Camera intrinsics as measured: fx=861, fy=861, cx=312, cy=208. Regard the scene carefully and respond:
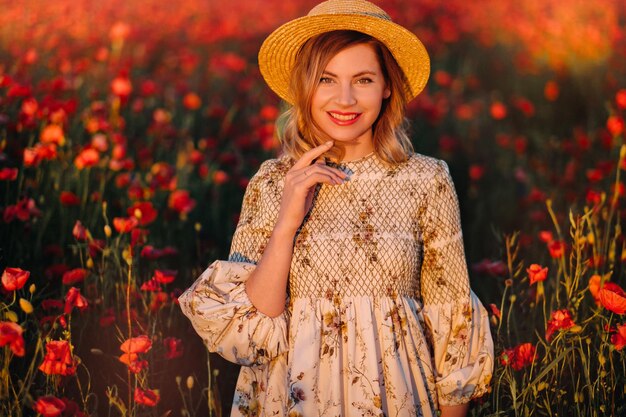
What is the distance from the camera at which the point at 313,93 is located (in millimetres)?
2703

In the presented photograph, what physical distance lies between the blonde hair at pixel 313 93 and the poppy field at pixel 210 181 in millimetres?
619

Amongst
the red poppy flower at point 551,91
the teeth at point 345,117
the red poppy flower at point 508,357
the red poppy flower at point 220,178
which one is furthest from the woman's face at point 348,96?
the red poppy flower at point 551,91

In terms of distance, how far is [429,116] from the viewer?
5801 mm

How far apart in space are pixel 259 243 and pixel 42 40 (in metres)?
4.07

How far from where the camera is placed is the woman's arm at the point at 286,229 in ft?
8.16

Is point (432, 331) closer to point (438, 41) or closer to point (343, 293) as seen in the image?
point (343, 293)

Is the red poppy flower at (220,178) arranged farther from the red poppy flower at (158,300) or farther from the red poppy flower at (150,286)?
Answer: the red poppy flower at (150,286)

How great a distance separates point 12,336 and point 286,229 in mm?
837

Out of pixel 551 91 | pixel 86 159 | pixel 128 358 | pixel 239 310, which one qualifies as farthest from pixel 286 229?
pixel 551 91

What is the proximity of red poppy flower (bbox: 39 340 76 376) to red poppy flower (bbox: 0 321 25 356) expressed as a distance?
14cm

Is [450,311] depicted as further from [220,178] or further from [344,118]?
[220,178]

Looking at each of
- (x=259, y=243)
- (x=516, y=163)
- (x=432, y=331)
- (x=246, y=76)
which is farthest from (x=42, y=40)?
(x=432, y=331)

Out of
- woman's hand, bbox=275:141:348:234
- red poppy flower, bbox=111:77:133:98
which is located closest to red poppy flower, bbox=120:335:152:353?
woman's hand, bbox=275:141:348:234

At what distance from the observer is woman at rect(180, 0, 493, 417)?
2527mm
